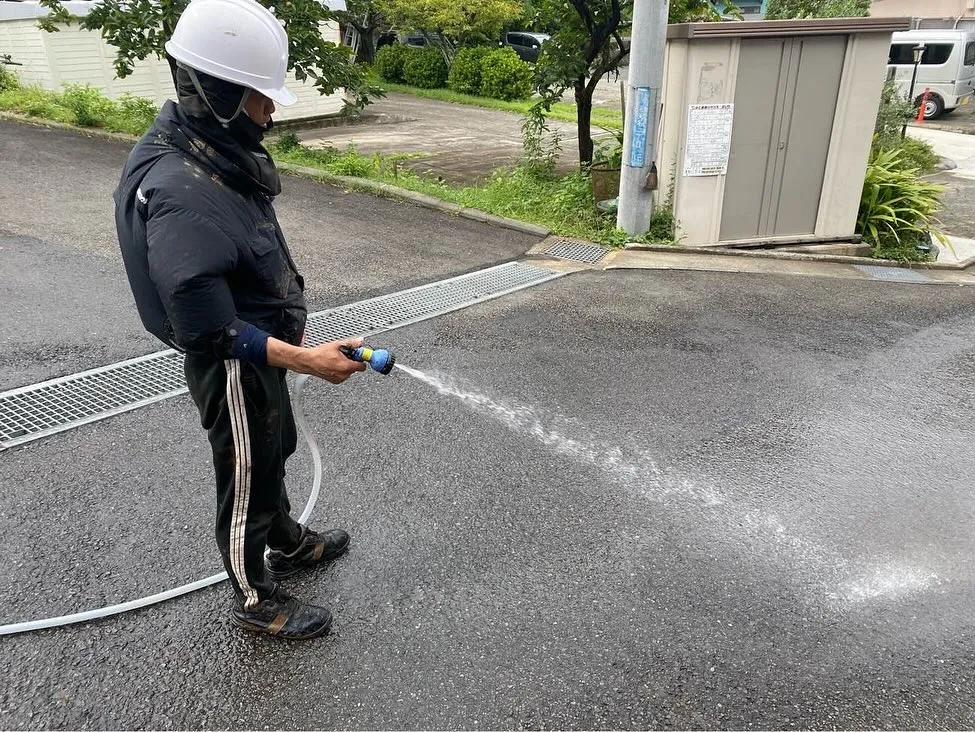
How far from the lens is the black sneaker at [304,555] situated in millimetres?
2861

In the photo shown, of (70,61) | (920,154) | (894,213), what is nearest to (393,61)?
(70,61)

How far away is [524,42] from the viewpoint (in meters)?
28.1

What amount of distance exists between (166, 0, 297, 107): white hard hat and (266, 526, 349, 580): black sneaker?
68.0 inches

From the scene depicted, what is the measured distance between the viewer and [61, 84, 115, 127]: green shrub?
1116 centimetres

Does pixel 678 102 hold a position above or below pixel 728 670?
above

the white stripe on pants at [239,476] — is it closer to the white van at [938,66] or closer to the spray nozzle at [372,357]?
the spray nozzle at [372,357]

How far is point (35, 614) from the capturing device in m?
2.59

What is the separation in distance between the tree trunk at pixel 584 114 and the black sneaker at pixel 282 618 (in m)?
8.08

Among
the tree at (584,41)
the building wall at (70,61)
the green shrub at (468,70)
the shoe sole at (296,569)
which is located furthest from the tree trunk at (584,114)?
the green shrub at (468,70)

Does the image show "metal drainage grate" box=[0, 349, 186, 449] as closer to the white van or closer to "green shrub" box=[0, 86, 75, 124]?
"green shrub" box=[0, 86, 75, 124]

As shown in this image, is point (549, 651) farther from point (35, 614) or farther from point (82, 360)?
point (82, 360)

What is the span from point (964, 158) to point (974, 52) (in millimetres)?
7337

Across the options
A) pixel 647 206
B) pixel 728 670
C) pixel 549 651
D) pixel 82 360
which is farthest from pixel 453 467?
pixel 647 206

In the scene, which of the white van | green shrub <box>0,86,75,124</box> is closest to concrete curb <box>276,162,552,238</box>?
green shrub <box>0,86,75,124</box>
